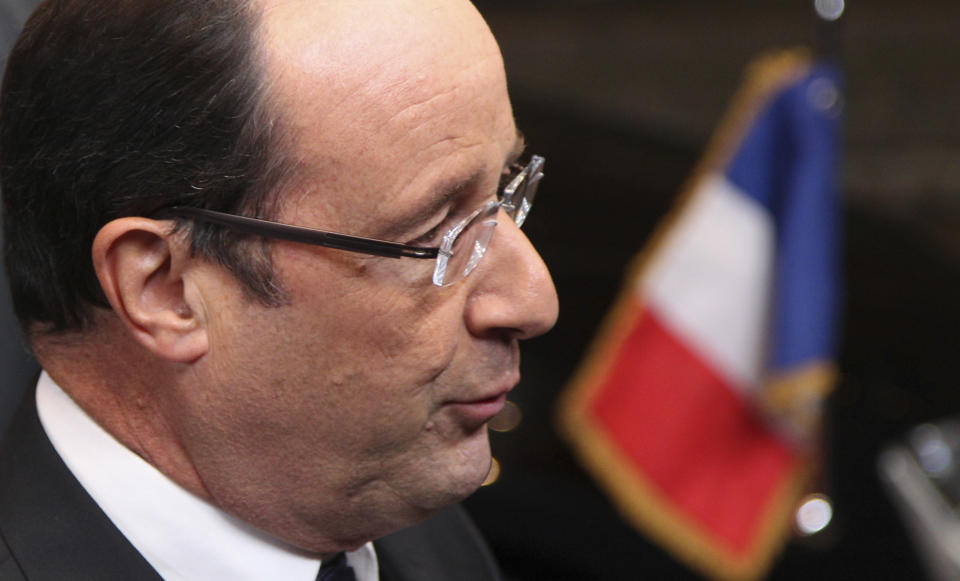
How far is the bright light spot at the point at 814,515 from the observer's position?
112 inches

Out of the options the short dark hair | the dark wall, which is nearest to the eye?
the short dark hair

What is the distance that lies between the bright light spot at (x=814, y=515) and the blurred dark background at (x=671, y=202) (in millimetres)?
61

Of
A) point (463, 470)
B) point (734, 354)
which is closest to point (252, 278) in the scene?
point (463, 470)

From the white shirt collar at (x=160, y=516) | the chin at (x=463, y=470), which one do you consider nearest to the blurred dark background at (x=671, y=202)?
the chin at (x=463, y=470)

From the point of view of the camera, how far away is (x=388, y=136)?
40.3 inches

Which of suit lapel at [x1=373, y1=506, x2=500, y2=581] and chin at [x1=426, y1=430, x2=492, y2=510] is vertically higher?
chin at [x1=426, y1=430, x2=492, y2=510]

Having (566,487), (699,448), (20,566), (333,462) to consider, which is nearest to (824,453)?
(699,448)

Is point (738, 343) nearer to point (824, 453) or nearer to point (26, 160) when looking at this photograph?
point (824, 453)

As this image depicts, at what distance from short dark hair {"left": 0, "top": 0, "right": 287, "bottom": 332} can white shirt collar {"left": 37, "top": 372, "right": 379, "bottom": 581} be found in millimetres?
154

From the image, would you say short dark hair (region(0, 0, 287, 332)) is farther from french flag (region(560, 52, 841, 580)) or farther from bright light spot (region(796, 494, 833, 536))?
bright light spot (region(796, 494, 833, 536))

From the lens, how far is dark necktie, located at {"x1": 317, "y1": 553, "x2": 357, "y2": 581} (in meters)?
1.17

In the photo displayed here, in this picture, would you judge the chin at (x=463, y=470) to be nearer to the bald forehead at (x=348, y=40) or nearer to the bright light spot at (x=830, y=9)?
the bald forehead at (x=348, y=40)

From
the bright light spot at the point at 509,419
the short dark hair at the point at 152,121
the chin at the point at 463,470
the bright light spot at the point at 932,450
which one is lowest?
the bright light spot at the point at 509,419

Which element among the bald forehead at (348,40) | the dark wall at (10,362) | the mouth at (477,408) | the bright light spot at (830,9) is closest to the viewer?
the bald forehead at (348,40)
